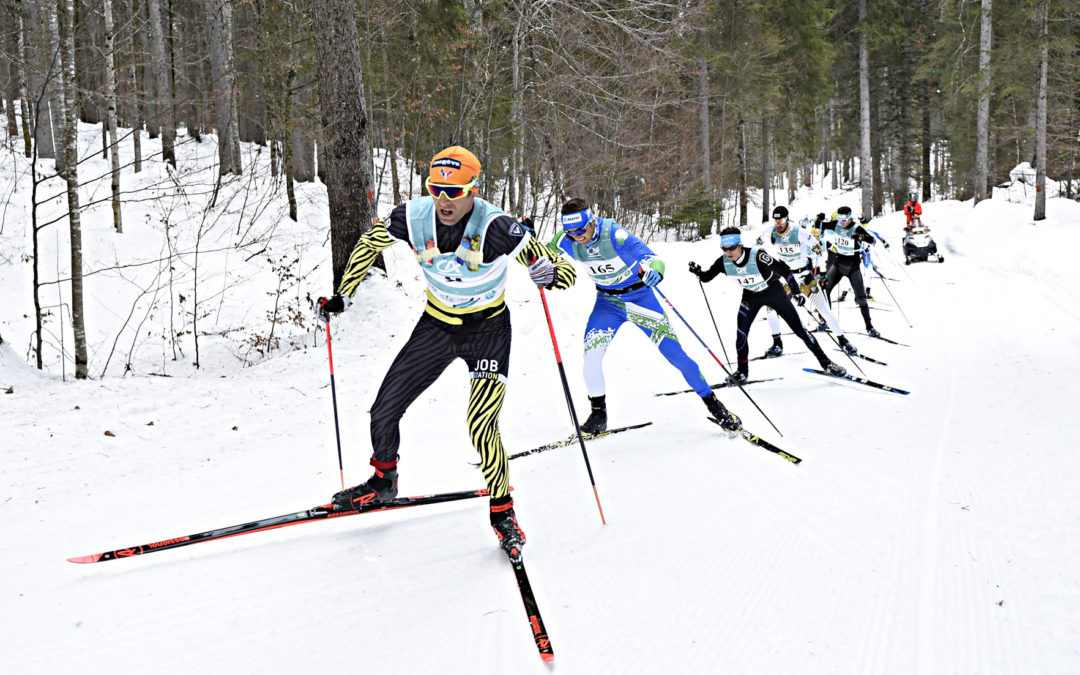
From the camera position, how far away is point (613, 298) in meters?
6.57

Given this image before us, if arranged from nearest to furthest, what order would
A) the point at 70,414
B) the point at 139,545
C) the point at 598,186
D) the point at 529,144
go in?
the point at 139,545 → the point at 70,414 → the point at 529,144 → the point at 598,186

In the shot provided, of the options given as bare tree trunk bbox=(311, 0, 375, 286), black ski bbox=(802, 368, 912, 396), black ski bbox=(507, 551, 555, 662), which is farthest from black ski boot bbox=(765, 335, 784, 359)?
black ski bbox=(507, 551, 555, 662)

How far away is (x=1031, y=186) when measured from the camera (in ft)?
109

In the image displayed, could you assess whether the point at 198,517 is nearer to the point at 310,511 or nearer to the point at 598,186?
the point at 310,511

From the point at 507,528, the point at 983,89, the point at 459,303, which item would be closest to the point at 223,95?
the point at 459,303

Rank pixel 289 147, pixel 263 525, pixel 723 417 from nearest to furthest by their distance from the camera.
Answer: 1. pixel 263 525
2. pixel 723 417
3. pixel 289 147

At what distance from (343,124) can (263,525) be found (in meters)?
6.46

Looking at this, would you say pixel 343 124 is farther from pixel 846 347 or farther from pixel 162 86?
pixel 162 86

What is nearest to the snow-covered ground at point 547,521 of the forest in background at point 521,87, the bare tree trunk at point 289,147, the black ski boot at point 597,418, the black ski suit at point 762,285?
the black ski boot at point 597,418

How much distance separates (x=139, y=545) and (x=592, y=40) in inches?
596

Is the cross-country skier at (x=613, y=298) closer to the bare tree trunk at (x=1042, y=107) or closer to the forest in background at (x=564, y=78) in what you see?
the forest in background at (x=564, y=78)

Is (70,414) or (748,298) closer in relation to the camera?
(70,414)

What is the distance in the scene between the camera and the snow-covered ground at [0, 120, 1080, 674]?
9.90 ft

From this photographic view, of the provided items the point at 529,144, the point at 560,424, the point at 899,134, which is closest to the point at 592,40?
the point at 529,144
